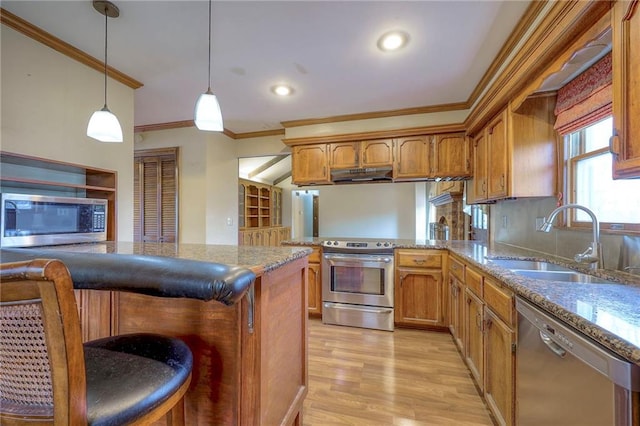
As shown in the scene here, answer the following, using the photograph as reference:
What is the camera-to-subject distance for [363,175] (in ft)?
11.0

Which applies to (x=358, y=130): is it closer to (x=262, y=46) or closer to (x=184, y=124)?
(x=262, y=46)

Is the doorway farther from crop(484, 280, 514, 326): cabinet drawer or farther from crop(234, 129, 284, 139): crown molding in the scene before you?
crop(484, 280, 514, 326): cabinet drawer

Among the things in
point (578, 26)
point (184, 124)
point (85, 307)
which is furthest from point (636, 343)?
point (184, 124)

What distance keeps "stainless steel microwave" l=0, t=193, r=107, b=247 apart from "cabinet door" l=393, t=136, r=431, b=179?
2987 millimetres

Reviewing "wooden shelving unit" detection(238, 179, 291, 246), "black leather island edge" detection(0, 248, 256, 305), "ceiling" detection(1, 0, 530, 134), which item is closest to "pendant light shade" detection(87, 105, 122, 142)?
"ceiling" detection(1, 0, 530, 134)

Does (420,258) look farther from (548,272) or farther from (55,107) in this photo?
(55,107)

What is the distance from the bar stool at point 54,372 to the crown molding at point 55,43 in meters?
2.39

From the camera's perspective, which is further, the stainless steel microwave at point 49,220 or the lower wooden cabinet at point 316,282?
the lower wooden cabinet at point 316,282

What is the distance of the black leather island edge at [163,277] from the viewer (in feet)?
2.16

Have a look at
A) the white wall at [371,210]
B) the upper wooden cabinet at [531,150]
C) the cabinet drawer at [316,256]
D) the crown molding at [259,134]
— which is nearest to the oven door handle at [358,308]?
the cabinet drawer at [316,256]

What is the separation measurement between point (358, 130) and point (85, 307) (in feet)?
10.2

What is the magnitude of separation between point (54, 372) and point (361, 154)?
321 centimetres

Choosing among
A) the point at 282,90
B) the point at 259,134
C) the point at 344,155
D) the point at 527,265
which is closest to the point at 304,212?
the point at 259,134

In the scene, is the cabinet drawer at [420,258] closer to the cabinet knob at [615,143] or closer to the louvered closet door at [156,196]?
the cabinet knob at [615,143]
